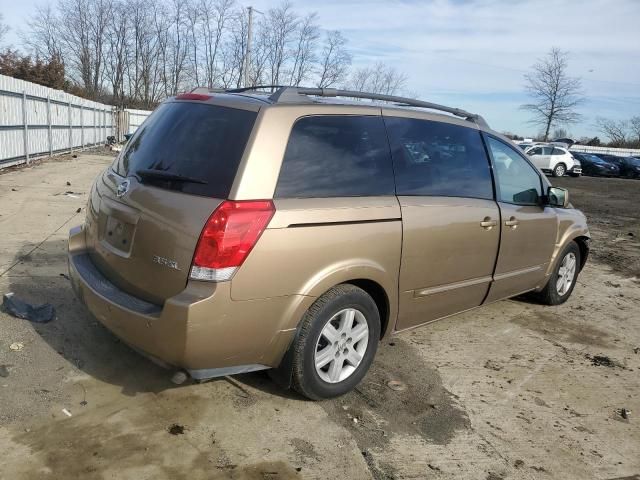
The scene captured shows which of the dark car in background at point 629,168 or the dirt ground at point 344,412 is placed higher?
the dark car in background at point 629,168

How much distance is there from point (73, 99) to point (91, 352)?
19.6 m

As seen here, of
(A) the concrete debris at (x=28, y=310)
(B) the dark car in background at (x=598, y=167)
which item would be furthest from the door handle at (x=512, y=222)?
(B) the dark car in background at (x=598, y=167)

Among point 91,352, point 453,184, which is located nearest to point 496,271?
point 453,184

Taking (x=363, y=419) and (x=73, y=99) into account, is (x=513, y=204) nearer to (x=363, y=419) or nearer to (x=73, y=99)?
(x=363, y=419)

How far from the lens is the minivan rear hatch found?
2803mm

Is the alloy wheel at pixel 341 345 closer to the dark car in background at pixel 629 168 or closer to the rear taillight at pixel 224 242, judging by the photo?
the rear taillight at pixel 224 242

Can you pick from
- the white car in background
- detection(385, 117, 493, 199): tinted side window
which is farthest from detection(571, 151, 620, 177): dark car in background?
detection(385, 117, 493, 199): tinted side window

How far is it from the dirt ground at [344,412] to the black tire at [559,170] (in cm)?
2809

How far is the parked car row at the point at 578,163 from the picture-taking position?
30.5 m

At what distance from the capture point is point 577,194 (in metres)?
20.8

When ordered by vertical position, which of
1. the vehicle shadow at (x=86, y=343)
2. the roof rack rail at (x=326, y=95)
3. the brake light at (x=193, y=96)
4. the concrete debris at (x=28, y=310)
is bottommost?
the vehicle shadow at (x=86, y=343)

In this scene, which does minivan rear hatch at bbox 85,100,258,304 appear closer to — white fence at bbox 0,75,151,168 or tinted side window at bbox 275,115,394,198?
tinted side window at bbox 275,115,394,198

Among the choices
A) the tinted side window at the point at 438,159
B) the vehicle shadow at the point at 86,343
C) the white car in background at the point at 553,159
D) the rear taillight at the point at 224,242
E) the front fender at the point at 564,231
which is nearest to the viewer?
the rear taillight at the point at 224,242

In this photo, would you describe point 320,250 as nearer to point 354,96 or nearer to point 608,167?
point 354,96
